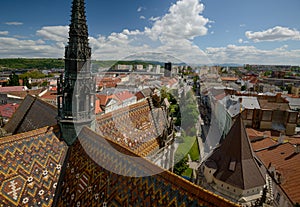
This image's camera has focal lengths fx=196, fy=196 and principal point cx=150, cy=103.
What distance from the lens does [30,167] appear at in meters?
9.61

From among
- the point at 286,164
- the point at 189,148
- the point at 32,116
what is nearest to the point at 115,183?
the point at 32,116

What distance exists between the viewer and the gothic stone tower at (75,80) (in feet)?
36.2

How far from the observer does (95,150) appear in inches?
399

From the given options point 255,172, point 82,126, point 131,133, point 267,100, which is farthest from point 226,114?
point 82,126

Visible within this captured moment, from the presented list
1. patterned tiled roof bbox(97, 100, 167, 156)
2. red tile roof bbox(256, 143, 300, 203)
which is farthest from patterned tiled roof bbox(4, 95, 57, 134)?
red tile roof bbox(256, 143, 300, 203)

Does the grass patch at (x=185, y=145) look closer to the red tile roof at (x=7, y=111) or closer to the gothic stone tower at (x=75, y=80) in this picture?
the gothic stone tower at (x=75, y=80)

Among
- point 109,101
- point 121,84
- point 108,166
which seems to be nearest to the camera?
point 108,166

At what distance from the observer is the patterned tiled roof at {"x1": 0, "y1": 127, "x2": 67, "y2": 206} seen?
8.73 meters

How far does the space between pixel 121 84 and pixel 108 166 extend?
57858 mm

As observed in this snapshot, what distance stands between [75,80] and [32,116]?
32.0ft

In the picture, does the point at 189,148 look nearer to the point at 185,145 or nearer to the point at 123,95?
the point at 185,145

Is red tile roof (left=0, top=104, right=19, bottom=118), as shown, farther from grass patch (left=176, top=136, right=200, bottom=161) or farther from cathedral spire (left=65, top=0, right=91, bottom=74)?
cathedral spire (left=65, top=0, right=91, bottom=74)

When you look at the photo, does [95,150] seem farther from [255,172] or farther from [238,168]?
[255,172]

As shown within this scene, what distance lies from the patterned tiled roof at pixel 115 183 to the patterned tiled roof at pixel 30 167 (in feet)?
2.08
